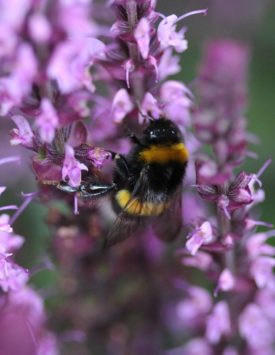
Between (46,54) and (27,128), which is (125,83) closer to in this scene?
(27,128)

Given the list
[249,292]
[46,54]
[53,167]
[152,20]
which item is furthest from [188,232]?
[46,54]

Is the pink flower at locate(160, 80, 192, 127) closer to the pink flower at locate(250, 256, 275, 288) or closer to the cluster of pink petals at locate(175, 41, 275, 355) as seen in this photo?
the cluster of pink petals at locate(175, 41, 275, 355)

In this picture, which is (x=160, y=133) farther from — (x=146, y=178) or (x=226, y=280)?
(x=226, y=280)

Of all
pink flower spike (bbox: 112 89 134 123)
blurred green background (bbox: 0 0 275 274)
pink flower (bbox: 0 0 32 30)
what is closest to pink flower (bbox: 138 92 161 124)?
pink flower spike (bbox: 112 89 134 123)

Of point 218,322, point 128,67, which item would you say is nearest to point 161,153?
point 128,67

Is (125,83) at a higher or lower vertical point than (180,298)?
higher

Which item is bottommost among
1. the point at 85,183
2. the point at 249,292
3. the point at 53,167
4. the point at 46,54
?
the point at 249,292
